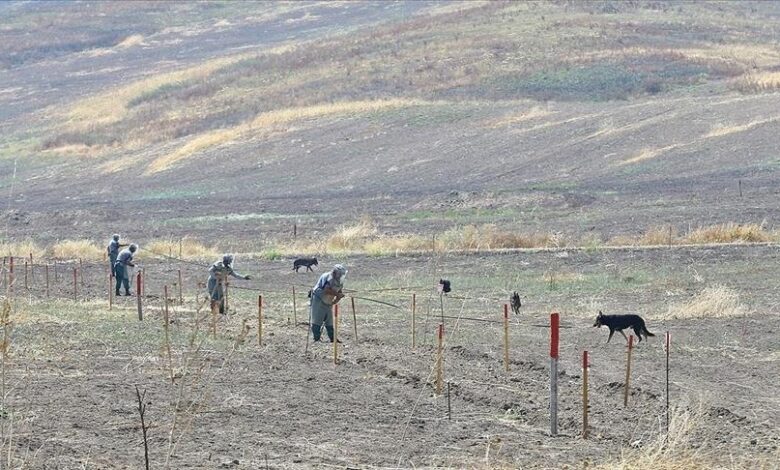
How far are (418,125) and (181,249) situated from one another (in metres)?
30.7

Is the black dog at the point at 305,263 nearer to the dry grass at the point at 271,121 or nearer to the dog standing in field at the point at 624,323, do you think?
the dog standing in field at the point at 624,323

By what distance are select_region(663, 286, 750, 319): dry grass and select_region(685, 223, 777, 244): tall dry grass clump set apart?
1135 centimetres

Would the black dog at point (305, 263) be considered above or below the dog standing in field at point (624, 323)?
below

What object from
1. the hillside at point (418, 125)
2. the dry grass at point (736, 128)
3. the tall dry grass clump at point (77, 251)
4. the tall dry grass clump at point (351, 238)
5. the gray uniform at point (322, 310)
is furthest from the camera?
the dry grass at point (736, 128)

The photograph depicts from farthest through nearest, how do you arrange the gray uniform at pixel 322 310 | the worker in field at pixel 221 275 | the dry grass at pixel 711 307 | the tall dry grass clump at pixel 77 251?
the tall dry grass clump at pixel 77 251, the worker in field at pixel 221 275, the dry grass at pixel 711 307, the gray uniform at pixel 322 310

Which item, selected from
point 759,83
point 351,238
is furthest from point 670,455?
point 759,83

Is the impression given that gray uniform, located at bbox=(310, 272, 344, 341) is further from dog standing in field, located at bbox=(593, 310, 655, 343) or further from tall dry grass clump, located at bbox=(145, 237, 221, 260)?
tall dry grass clump, located at bbox=(145, 237, 221, 260)

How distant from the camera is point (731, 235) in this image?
123 ft

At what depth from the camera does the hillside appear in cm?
5009

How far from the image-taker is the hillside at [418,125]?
50.1 m

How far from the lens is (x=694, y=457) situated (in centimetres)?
1168

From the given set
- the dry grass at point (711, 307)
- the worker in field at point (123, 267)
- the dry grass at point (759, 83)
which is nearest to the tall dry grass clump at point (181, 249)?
the worker in field at point (123, 267)

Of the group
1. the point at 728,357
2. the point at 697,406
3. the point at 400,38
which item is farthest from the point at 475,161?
the point at 697,406

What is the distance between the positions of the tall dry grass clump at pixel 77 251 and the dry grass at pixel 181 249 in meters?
1.24
